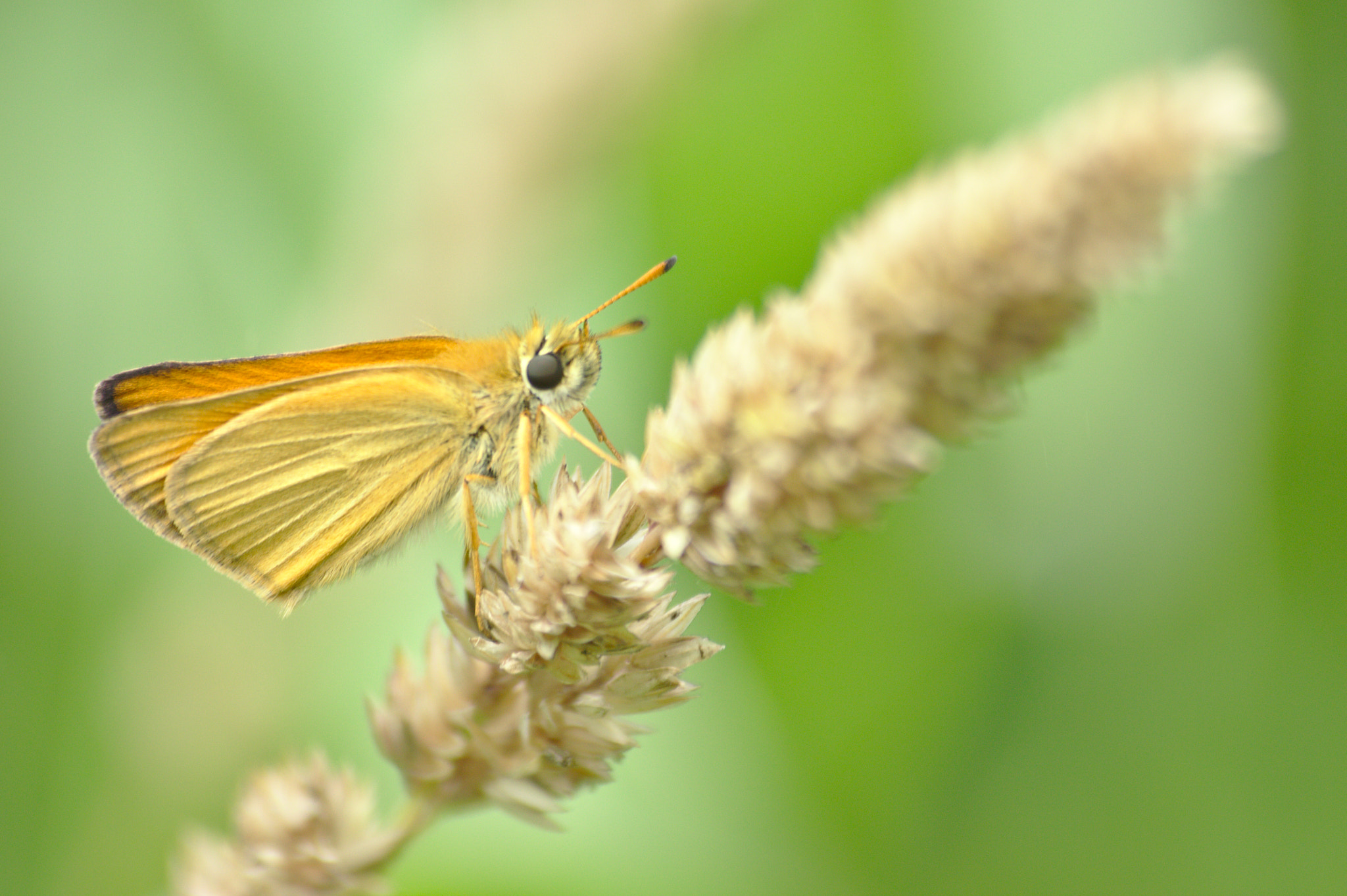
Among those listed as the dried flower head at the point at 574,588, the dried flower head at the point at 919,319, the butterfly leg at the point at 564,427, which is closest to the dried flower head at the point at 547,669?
the dried flower head at the point at 574,588

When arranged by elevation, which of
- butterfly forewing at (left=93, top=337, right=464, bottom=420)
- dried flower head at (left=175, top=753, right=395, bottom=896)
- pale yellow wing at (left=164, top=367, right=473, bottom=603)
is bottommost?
dried flower head at (left=175, top=753, right=395, bottom=896)

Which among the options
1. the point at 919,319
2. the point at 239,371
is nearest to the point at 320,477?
the point at 239,371

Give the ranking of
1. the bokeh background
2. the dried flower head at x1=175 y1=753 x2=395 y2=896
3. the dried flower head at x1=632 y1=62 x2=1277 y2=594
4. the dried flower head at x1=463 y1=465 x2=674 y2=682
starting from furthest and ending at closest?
1. the bokeh background
2. the dried flower head at x1=175 y1=753 x2=395 y2=896
3. the dried flower head at x1=463 y1=465 x2=674 y2=682
4. the dried flower head at x1=632 y1=62 x2=1277 y2=594

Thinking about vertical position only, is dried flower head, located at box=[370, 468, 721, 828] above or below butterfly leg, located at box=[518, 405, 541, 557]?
below

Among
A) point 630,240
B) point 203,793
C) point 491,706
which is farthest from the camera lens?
point 630,240

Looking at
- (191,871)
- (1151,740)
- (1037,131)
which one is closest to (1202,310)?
(1151,740)

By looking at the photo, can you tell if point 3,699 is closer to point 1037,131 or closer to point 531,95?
point 531,95

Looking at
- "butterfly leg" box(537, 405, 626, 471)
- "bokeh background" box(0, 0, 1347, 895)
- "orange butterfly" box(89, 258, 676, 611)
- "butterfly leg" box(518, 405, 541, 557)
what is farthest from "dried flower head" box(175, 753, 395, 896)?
"bokeh background" box(0, 0, 1347, 895)

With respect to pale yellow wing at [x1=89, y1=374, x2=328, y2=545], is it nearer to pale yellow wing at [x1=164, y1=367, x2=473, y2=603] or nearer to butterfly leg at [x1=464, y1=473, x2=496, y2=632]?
pale yellow wing at [x1=164, y1=367, x2=473, y2=603]
